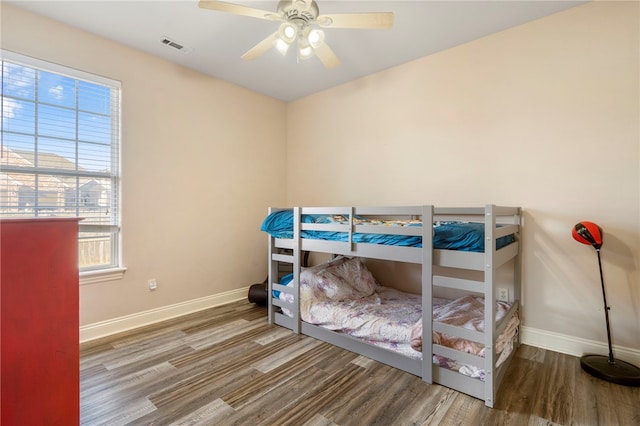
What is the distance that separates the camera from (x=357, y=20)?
72.6 inches

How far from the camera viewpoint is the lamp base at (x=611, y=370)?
1804 mm

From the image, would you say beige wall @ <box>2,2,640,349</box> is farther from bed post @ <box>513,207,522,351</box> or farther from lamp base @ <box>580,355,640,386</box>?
lamp base @ <box>580,355,640,386</box>

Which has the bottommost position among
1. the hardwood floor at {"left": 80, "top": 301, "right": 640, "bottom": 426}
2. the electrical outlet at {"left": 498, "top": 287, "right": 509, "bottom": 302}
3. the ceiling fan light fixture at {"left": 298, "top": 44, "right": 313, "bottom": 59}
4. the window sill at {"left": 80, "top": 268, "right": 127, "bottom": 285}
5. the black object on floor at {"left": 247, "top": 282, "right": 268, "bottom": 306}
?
the hardwood floor at {"left": 80, "top": 301, "right": 640, "bottom": 426}

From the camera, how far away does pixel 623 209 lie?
204 centimetres

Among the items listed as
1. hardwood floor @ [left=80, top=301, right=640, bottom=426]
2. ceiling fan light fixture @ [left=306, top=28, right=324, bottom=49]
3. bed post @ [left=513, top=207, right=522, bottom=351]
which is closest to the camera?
hardwood floor @ [left=80, top=301, right=640, bottom=426]

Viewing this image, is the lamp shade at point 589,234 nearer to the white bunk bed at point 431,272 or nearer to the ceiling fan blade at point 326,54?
the white bunk bed at point 431,272

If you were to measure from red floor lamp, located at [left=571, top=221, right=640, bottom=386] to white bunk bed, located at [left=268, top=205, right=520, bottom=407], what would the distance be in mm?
397

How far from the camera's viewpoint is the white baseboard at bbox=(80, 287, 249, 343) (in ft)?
8.21

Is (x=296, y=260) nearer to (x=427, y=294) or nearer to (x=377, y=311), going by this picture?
(x=377, y=311)

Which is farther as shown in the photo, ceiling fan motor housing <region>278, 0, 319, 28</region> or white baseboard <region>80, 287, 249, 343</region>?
white baseboard <region>80, 287, 249, 343</region>

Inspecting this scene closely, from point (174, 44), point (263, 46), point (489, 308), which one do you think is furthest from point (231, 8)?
point (489, 308)

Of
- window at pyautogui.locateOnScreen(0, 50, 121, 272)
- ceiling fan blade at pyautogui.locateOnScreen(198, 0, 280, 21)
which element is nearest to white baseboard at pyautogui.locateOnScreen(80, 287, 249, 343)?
window at pyautogui.locateOnScreen(0, 50, 121, 272)

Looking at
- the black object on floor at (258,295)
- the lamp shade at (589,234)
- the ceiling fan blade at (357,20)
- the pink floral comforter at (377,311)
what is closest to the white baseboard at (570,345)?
the pink floral comforter at (377,311)

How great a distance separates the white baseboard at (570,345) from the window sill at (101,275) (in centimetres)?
351
